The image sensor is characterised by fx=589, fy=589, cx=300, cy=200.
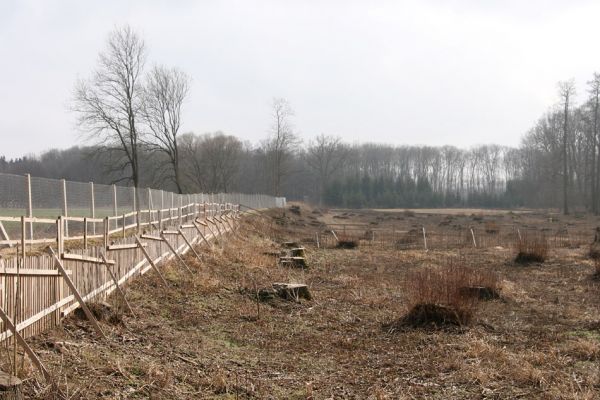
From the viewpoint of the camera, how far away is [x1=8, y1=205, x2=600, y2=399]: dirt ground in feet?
20.8

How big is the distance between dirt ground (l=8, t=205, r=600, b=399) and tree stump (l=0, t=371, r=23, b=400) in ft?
1.68

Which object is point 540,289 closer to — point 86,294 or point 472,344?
point 472,344

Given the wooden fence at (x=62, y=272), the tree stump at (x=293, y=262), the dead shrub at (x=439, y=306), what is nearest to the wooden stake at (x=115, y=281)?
the wooden fence at (x=62, y=272)

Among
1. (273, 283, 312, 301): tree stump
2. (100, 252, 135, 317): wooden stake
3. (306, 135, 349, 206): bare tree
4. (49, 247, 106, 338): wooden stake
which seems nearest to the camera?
(49, 247, 106, 338): wooden stake

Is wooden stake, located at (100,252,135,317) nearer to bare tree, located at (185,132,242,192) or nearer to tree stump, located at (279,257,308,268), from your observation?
tree stump, located at (279,257,308,268)

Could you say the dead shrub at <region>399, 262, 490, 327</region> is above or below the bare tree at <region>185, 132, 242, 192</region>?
Result: below

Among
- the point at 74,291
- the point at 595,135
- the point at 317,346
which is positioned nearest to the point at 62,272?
the point at 74,291

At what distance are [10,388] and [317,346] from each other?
534 cm

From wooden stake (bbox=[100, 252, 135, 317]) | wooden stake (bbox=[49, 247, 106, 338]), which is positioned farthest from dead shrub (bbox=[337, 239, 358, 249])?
wooden stake (bbox=[49, 247, 106, 338])

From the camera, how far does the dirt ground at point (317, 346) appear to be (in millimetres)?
6348

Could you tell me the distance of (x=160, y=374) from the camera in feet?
20.7

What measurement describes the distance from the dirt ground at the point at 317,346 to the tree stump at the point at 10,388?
51cm

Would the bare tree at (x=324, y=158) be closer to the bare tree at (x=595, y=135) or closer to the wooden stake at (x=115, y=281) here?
the bare tree at (x=595, y=135)

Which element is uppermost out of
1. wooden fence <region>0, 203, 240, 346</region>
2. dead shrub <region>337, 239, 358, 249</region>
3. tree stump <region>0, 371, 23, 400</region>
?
wooden fence <region>0, 203, 240, 346</region>
